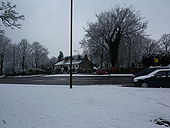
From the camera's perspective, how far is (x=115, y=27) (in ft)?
140

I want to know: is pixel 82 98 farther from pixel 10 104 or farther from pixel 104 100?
pixel 10 104

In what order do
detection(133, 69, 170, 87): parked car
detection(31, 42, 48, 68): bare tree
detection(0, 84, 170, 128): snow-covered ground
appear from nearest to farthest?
detection(0, 84, 170, 128): snow-covered ground < detection(133, 69, 170, 87): parked car < detection(31, 42, 48, 68): bare tree

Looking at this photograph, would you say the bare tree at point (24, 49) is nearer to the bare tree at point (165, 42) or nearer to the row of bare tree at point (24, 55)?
the row of bare tree at point (24, 55)

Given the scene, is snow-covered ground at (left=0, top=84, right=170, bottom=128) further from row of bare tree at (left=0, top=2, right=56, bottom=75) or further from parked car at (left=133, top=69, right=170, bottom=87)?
row of bare tree at (left=0, top=2, right=56, bottom=75)

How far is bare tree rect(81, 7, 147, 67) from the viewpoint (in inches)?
1645

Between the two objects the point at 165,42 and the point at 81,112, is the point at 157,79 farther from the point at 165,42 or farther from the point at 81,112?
the point at 165,42

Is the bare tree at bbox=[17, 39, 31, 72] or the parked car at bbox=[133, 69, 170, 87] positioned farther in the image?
the bare tree at bbox=[17, 39, 31, 72]

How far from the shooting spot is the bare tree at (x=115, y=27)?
137 feet

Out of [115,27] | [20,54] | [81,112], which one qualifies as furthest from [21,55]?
[81,112]

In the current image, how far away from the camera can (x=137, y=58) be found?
65.2 metres

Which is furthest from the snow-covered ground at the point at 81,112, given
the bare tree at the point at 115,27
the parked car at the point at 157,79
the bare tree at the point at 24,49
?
the bare tree at the point at 24,49

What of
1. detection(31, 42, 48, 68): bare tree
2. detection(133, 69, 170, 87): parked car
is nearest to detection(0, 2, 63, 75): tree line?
detection(31, 42, 48, 68): bare tree

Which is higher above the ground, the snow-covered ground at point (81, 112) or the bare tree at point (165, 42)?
the bare tree at point (165, 42)

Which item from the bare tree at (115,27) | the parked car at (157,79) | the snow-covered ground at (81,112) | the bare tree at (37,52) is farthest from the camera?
the bare tree at (37,52)
